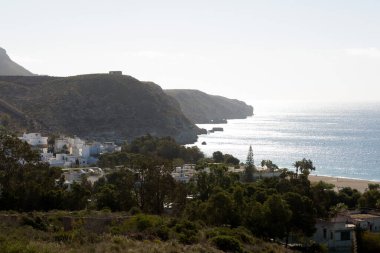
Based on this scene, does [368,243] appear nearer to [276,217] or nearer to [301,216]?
[301,216]

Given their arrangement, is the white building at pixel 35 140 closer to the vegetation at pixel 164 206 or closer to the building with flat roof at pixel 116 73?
the vegetation at pixel 164 206

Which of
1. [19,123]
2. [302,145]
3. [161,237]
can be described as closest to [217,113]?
[302,145]

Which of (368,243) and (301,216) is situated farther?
(368,243)

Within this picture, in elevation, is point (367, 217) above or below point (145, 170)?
below

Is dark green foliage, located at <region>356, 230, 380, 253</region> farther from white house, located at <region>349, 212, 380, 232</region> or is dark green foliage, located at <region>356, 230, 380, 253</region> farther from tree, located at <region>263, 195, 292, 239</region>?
tree, located at <region>263, 195, 292, 239</region>

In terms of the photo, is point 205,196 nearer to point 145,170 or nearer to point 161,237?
point 145,170

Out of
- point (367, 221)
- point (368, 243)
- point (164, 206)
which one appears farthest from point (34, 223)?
point (367, 221)
